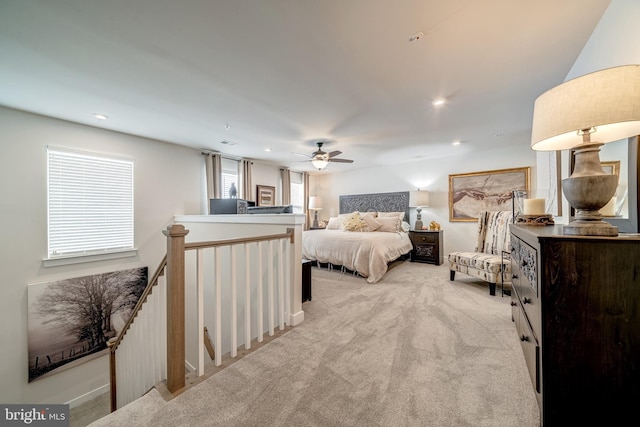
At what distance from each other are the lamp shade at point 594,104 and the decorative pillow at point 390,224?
13.6 ft

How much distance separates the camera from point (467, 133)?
372 cm

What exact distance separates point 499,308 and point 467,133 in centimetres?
258

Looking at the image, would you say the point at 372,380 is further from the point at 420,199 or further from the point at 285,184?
the point at 285,184

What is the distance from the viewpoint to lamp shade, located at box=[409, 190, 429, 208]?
5247 millimetres

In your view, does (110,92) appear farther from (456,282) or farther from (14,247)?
(456,282)

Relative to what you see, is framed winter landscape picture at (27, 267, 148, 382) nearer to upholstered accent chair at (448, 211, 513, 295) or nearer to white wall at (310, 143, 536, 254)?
upholstered accent chair at (448, 211, 513, 295)

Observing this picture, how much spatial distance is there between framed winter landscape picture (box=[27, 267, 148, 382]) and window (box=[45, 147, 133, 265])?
0.41m

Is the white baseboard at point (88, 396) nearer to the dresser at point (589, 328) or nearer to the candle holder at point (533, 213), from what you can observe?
the dresser at point (589, 328)

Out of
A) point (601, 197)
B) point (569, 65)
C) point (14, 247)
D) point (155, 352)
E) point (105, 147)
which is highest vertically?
point (569, 65)

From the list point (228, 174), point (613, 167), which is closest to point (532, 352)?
point (613, 167)

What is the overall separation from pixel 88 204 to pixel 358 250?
3.99 metres

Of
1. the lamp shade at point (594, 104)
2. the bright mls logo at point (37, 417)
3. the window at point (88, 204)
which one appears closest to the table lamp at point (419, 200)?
the lamp shade at point (594, 104)

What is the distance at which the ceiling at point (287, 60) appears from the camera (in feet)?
4.76

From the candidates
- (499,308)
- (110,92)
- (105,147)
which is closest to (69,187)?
(105,147)
